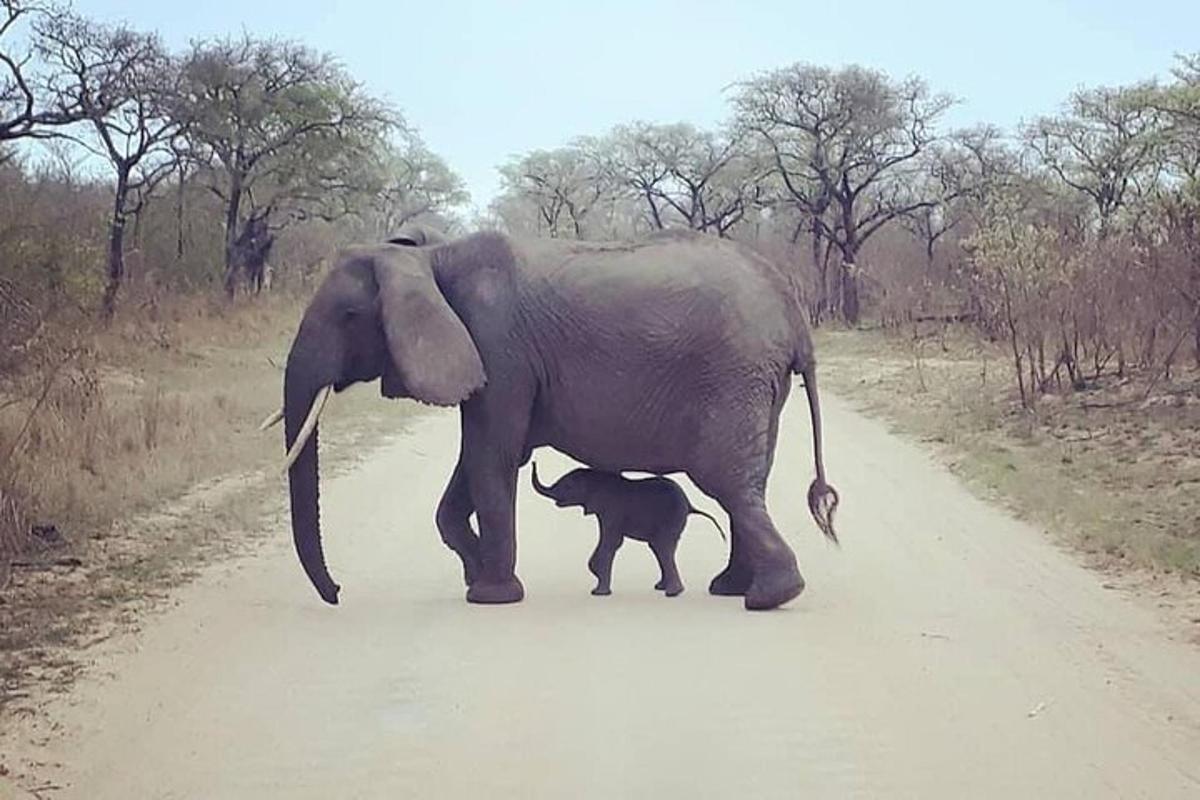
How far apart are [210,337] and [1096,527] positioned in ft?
62.2

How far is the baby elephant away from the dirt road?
209mm

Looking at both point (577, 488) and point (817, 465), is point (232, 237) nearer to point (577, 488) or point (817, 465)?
point (577, 488)

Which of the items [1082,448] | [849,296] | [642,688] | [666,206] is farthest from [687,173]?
[642,688]

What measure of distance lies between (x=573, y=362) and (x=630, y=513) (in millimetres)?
868

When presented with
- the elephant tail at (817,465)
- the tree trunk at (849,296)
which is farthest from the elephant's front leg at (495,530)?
the tree trunk at (849,296)

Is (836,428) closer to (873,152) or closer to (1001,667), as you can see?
(1001,667)

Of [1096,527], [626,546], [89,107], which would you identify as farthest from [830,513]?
[89,107]

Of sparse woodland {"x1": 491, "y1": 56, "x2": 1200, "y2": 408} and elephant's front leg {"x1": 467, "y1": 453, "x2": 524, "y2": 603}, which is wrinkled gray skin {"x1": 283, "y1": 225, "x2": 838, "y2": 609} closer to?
elephant's front leg {"x1": 467, "y1": 453, "x2": 524, "y2": 603}

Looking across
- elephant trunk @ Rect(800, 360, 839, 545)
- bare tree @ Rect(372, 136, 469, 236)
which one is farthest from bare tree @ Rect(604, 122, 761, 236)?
elephant trunk @ Rect(800, 360, 839, 545)

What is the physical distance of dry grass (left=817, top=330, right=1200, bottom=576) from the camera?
35.4ft

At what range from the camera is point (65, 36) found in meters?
27.0

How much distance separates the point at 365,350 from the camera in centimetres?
867

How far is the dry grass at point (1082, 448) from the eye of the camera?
10.8m

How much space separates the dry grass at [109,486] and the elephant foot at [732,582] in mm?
3081
